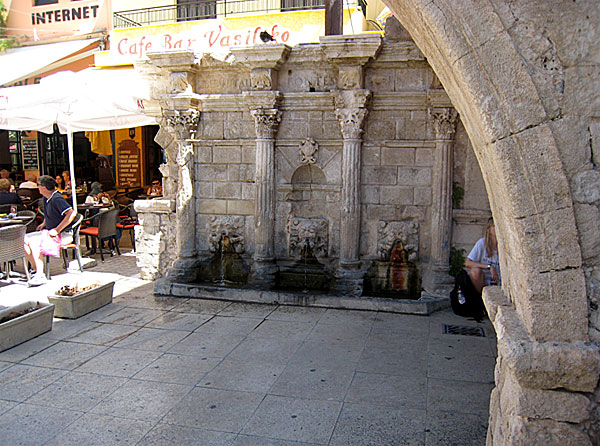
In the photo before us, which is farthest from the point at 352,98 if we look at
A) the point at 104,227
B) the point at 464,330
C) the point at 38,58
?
the point at 38,58

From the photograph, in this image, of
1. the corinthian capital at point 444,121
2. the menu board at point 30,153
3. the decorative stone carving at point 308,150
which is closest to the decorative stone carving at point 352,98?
the decorative stone carving at point 308,150

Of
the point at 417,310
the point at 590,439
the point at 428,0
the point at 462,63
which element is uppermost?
the point at 428,0

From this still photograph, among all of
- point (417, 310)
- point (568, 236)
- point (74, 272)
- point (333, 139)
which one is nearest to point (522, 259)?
point (568, 236)

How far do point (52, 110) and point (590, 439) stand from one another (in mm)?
9770

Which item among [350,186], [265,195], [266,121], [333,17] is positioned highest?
[333,17]

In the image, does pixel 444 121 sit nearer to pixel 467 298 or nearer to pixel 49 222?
pixel 467 298

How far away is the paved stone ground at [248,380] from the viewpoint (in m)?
3.48

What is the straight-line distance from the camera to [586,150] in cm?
207

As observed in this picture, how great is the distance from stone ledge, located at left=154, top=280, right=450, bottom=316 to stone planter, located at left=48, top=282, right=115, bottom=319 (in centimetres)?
87

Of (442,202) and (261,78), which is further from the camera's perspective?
(261,78)

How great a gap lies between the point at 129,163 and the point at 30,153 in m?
4.18

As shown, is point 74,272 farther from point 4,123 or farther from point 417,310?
point 417,310

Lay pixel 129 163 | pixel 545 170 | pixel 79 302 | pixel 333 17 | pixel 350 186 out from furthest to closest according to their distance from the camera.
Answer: pixel 129 163 < pixel 333 17 < pixel 350 186 < pixel 79 302 < pixel 545 170

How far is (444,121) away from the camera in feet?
20.3
